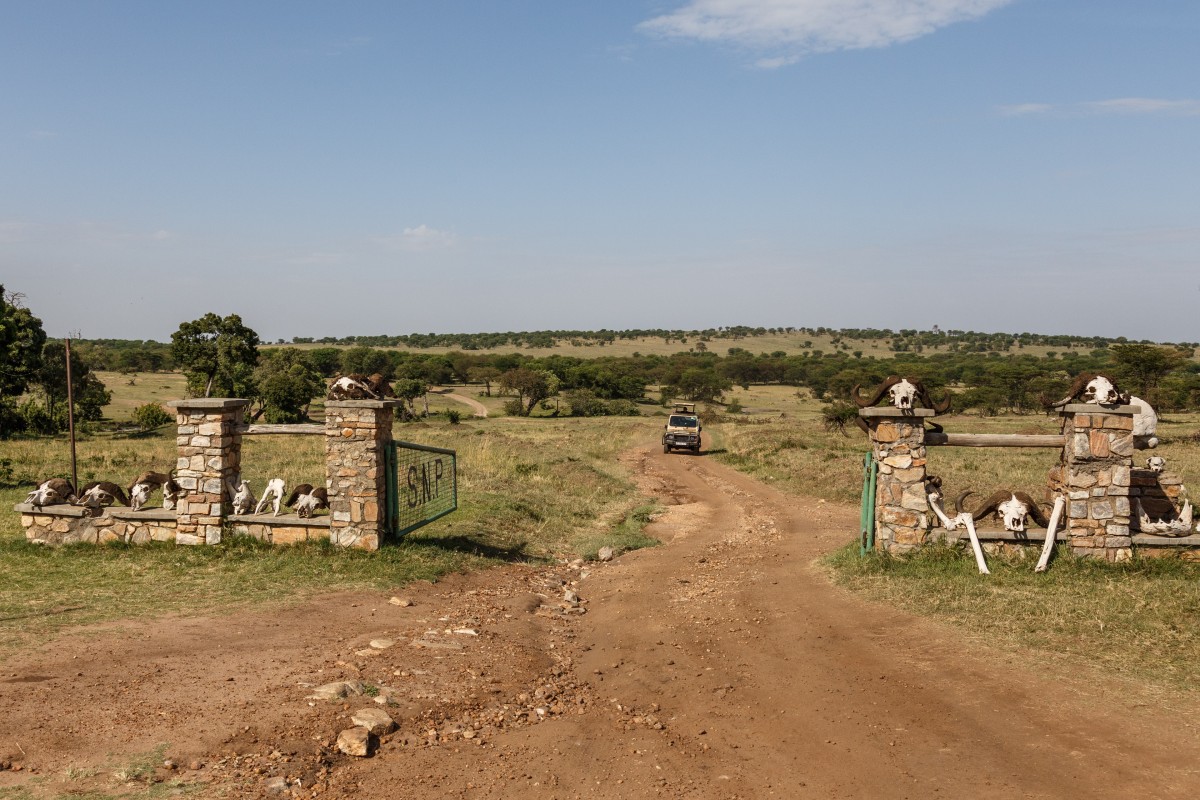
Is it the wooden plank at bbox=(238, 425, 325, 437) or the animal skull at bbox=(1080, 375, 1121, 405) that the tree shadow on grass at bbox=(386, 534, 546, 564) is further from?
the animal skull at bbox=(1080, 375, 1121, 405)

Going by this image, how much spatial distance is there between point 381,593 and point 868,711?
244 inches

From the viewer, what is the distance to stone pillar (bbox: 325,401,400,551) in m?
12.0

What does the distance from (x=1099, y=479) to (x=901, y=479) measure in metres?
2.50

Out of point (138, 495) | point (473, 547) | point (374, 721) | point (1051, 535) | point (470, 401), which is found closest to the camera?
point (374, 721)

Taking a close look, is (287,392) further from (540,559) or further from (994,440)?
(994,440)

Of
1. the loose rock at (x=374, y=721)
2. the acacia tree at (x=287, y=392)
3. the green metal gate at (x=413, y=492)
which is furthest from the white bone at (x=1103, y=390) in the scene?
the acacia tree at (x=287, y=392)

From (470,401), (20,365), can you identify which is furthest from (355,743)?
(470,401)

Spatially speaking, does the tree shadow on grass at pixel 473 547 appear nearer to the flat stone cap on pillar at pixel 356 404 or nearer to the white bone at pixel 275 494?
the white bone at pixel 275 494

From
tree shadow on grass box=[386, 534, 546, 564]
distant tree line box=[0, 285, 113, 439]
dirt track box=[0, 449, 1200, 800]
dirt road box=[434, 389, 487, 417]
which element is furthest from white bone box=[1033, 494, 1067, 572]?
dirt road box=[434, 389, 487, 417]

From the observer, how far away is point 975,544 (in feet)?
37.7

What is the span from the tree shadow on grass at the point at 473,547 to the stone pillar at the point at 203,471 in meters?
2.56

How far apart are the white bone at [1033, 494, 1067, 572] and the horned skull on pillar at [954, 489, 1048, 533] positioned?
0.37 metres

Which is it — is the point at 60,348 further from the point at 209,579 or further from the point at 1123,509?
the point at 1123,509

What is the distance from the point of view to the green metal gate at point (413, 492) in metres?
12.5
